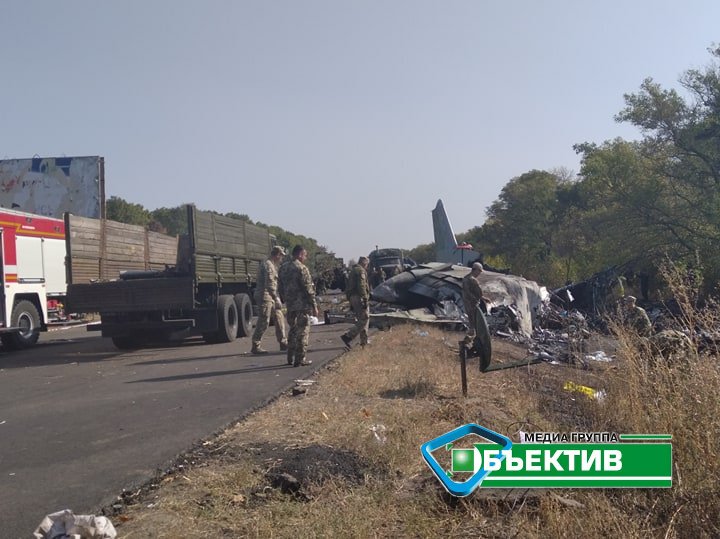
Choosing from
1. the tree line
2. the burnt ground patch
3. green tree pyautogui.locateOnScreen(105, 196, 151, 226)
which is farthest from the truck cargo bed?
green tree pyautogui.locateOnScreen(105, 196, 151, 226)

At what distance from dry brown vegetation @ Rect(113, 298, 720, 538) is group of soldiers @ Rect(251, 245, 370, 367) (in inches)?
121

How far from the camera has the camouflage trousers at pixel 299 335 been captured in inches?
371

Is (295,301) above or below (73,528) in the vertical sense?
above

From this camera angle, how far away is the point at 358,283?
1144cm

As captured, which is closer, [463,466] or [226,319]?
[463,466]

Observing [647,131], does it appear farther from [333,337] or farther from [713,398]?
[713,398]

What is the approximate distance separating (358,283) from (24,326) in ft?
24.9

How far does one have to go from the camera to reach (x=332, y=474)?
14.1ft

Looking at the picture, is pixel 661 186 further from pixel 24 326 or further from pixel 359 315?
pixel 24 326


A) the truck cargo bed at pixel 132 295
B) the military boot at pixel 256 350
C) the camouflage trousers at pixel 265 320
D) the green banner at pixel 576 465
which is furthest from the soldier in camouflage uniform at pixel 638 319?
the truck cargo bed at pixel 132 295

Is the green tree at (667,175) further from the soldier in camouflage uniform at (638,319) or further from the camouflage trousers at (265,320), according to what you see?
the camouflage trousers at (265,320)

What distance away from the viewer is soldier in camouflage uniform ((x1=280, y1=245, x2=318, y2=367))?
9445mm

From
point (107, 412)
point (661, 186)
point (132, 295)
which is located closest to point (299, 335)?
point (107, 412)

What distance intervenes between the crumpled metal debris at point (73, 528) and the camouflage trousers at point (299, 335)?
603 cm
